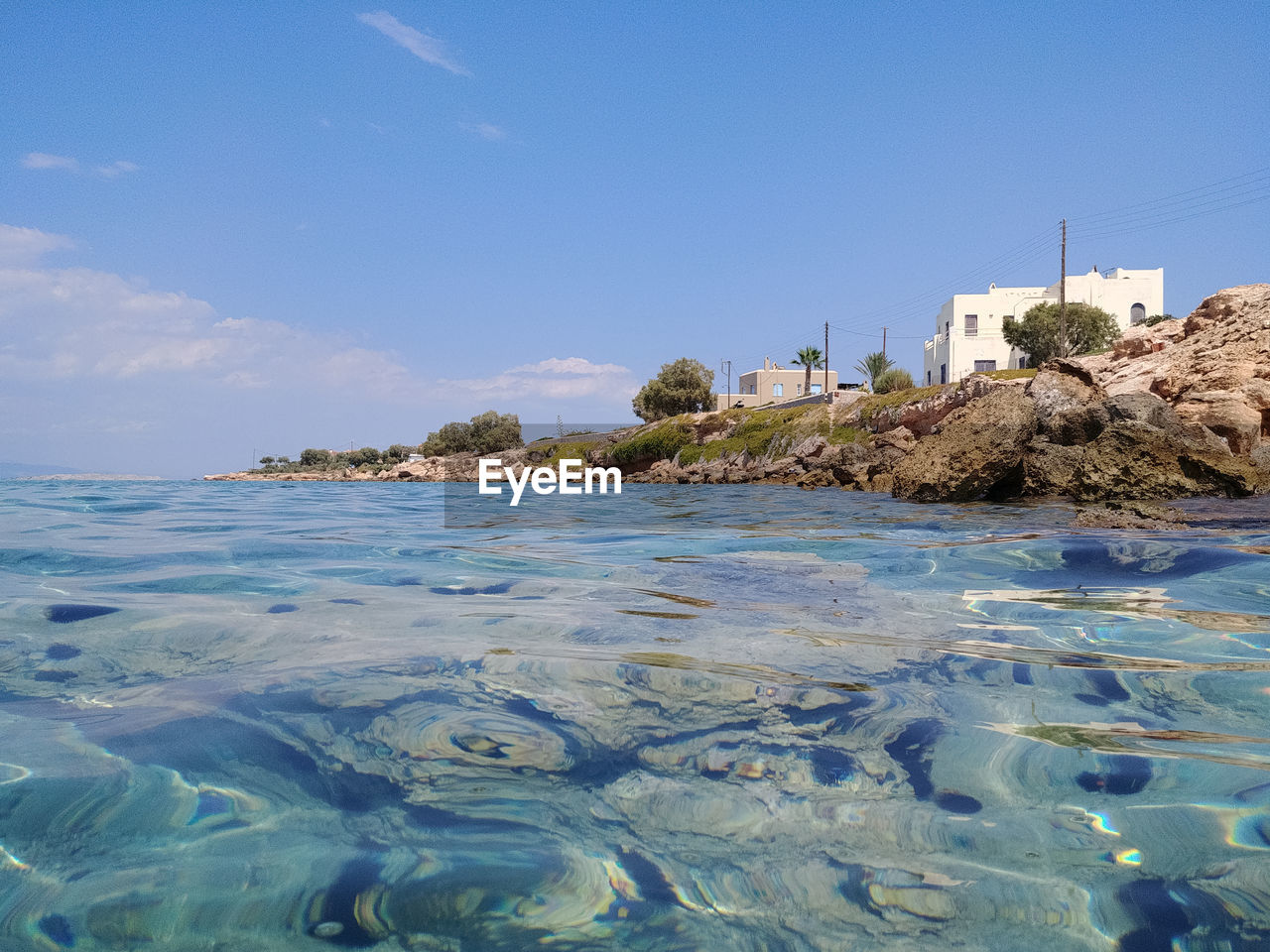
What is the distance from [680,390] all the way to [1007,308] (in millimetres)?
24869

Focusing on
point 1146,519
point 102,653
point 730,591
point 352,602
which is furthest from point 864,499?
point 102,653

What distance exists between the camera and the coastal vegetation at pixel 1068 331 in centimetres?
4638

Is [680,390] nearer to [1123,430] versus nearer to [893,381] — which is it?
[893,381]

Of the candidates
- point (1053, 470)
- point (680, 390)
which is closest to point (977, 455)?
point (1053, 470)

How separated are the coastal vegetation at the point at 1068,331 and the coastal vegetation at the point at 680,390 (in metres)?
23.0

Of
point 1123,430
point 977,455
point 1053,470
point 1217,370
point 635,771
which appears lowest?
point 635,771

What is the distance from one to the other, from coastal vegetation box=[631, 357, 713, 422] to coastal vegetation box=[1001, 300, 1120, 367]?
2297cm

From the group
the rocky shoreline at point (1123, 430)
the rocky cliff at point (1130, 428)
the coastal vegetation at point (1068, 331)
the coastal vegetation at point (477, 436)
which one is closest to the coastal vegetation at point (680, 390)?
the coastal vegetation at point (477, 436)

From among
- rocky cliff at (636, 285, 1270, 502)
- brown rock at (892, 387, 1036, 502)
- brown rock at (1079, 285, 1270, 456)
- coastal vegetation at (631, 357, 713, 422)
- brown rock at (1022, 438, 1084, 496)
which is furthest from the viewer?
coastal vegetation at (631, 357, 713, 422)

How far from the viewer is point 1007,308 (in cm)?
5644

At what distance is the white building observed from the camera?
5372 centimetres

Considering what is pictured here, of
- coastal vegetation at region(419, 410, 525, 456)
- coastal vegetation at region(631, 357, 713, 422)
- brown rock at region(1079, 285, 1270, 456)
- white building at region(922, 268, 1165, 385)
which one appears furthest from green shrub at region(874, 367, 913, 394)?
brown rock at region(1079, 285, 1270, 456)

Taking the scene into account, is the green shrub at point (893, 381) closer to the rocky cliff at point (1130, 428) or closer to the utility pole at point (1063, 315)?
the utility pole at point (1063, 315)

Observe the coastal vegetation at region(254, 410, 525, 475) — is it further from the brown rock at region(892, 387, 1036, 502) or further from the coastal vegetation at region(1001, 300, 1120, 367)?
the brown rock at region(892, 387, 1036, 502)
